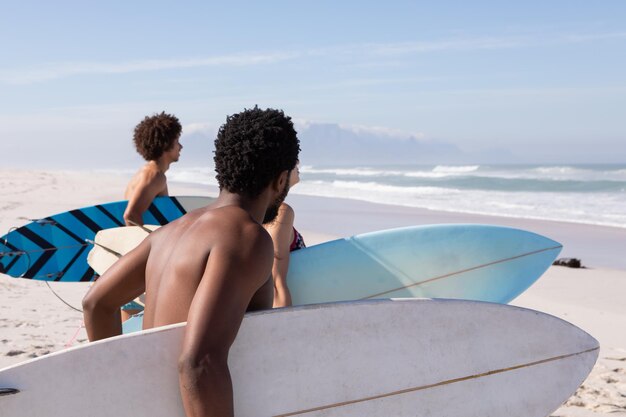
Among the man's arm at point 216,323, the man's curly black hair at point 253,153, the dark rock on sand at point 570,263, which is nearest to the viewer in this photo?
the man's arm at point 216,323

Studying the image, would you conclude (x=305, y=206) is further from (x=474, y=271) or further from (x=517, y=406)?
(x=517, y=406)

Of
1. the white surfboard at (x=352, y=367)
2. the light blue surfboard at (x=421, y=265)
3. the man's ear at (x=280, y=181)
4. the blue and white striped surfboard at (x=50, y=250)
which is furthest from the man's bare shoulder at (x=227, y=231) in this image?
the blue and white striped surfboard at (x=50, y=250)

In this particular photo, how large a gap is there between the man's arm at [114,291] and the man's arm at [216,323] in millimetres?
443

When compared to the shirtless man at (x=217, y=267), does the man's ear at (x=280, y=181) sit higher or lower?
higher

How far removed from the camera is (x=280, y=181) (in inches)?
74.6

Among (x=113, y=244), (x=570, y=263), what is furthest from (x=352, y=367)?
(x=570, y=263)

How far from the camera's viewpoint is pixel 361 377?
2.14m

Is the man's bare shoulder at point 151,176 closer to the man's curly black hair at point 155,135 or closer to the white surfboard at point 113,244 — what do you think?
the man's curly black hair at point 155,135

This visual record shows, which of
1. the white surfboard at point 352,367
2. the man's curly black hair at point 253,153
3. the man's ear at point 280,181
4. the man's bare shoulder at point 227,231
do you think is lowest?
the white surfboard at point 352,367

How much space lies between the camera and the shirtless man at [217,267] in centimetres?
163

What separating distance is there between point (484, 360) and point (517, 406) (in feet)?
0.77

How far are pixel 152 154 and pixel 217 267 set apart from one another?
2752mm

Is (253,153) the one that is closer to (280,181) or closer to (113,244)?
(280,181)

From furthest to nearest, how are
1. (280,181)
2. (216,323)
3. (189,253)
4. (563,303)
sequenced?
(563,303)
(280,181)
(189,253)
(216,323)
